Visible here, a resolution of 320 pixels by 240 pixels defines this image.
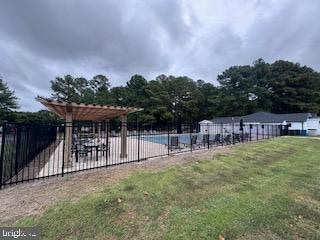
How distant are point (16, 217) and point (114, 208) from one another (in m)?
1.70

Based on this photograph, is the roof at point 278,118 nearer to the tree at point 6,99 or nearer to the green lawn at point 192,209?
the green lawn at point 192,209

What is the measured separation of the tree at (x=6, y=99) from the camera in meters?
36.1

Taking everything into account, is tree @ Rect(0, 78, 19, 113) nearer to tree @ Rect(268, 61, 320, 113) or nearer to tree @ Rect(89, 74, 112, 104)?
tree @ Rect(89, 74, 112, 104)

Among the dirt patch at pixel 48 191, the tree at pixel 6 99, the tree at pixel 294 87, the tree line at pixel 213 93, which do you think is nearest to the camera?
the dirt patch at pixel 48 191

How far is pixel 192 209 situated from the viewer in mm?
4293

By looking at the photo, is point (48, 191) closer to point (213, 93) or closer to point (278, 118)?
point (278, 118)

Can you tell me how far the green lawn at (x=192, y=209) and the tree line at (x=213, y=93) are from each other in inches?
1413

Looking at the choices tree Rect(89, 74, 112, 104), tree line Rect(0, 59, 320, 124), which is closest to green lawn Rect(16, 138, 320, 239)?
tree line Rect(0, 59, 320, 124)

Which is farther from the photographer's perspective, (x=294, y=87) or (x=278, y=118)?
(x=294, y=87)

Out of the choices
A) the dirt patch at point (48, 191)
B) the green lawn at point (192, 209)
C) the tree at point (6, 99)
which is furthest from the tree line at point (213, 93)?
the green lawn at point (192, 209)

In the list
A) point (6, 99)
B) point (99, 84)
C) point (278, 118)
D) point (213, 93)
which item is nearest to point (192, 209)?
point (278, 118)

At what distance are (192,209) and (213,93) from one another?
1924 inches

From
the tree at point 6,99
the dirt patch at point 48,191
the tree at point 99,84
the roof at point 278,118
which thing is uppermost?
the tree at point 99,84

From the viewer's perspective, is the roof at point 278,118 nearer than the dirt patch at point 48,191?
No
